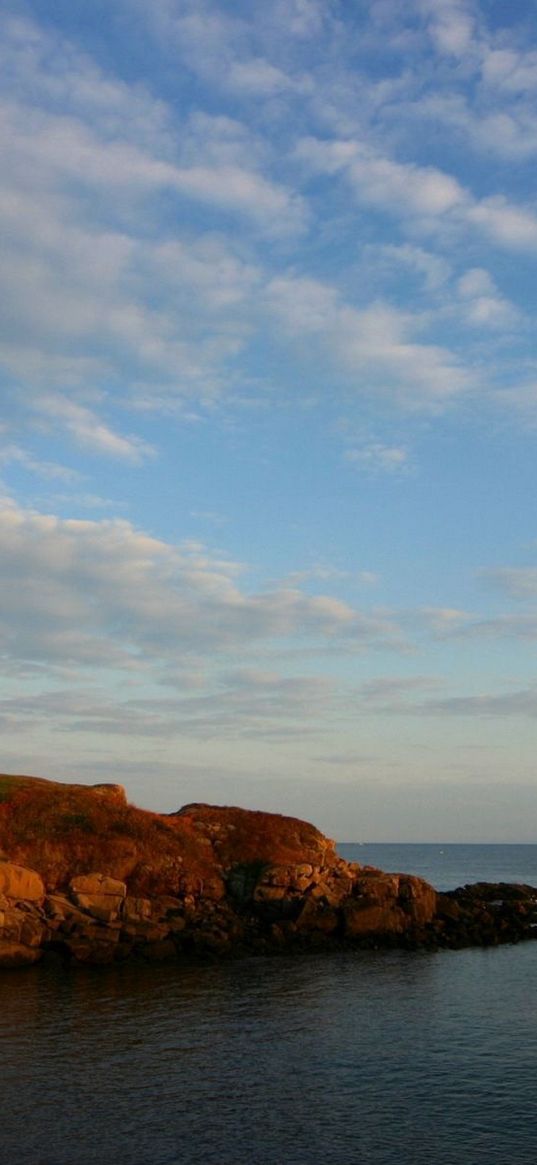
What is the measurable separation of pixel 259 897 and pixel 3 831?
20.6 meters

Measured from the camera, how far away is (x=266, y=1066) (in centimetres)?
3775

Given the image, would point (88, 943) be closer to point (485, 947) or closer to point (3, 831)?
point (3, 831)

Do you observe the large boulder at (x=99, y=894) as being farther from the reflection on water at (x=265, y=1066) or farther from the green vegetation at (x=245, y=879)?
the green vegetation at (x=245, y=879)

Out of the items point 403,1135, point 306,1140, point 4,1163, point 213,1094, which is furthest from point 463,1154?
point 4,1163

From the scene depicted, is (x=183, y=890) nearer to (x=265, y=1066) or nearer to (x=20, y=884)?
(x=20, y=884)

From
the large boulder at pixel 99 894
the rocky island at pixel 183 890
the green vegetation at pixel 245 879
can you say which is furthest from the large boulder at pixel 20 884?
the green vegetation at pixel 245 879

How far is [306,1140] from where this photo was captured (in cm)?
2908

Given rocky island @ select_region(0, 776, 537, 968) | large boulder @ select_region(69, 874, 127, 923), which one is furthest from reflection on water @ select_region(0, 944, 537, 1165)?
large boulder @ select_region(69, 874, 127, 923)

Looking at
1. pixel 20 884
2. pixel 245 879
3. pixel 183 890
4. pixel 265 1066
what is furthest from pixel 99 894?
pixel 265 1066

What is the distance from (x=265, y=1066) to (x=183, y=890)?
3550 centimetres

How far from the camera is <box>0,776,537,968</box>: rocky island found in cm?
6262

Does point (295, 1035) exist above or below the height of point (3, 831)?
below

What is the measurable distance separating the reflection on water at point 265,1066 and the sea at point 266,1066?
3.8 inches

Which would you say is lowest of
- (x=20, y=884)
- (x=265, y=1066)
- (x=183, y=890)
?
(x=265, y=1066)
